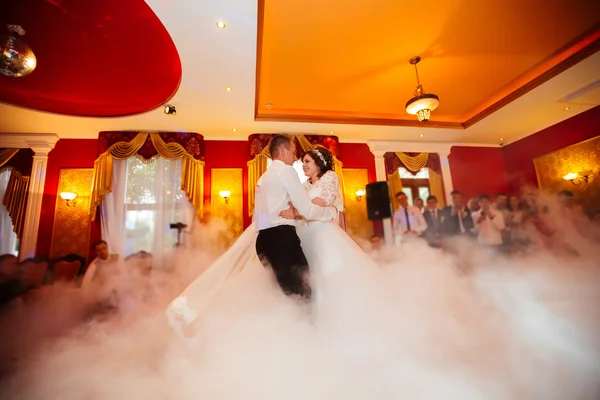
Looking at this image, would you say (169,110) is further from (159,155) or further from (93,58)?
(159,155)

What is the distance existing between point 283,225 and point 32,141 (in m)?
6.12

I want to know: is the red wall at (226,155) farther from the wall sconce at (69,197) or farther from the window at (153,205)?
the wall sconce at (69,197)

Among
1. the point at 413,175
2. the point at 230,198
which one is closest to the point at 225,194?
the point at 230,198

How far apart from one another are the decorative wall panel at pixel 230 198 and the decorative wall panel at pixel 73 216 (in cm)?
224

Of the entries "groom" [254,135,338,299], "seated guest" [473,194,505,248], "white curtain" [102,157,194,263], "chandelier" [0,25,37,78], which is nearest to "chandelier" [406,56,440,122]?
"seated guest" [473,194,505,248]

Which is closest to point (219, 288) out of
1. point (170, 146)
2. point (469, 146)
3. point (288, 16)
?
point (288, 16)

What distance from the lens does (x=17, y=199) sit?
523 cm

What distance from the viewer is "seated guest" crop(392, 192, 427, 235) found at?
569 cm

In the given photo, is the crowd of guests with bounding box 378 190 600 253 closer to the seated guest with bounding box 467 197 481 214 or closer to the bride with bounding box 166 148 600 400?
the seated guest with bounding box 467 197 481 214

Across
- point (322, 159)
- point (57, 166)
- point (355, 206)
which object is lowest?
point (355, 206)

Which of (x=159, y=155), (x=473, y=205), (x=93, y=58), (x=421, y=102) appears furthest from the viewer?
(x=473, y=205)

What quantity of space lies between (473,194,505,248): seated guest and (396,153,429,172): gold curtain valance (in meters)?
2.22

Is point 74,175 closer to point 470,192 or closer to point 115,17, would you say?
point 115,17

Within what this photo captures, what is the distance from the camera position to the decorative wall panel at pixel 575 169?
5485mm
